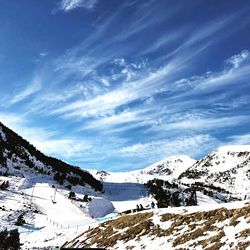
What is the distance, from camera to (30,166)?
541ft

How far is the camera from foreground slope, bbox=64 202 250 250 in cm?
2727

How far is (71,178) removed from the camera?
6467 inches

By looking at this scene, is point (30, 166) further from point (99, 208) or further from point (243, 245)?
point (243, 245)

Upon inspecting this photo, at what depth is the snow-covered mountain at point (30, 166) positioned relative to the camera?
150000 millimetres

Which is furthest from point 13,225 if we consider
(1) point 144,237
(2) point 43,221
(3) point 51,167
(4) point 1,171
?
(3) point 51,167

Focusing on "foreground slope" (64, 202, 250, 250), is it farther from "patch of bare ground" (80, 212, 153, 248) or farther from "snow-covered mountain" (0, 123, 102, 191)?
"snow-covered mountain" (0, 123, 102, 191)

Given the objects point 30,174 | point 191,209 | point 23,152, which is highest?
point 23,152

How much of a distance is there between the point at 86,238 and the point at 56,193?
84444 mm

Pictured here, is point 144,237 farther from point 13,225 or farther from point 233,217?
point 13,225

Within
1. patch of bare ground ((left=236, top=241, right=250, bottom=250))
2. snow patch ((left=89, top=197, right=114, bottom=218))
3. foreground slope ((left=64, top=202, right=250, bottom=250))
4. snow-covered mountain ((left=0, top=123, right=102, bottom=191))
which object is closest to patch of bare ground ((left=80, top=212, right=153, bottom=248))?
foreground slope ((left=64, top=202, right=250, bottom=250))

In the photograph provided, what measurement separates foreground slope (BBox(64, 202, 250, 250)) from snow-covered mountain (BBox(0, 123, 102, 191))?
104 meters

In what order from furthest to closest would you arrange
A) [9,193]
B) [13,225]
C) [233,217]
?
[9,193]
[13,225]
[233,217]

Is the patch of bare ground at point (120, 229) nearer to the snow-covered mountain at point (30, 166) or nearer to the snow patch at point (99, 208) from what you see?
the snow patch at point (99, 208)

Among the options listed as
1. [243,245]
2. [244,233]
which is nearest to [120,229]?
[244,233]
